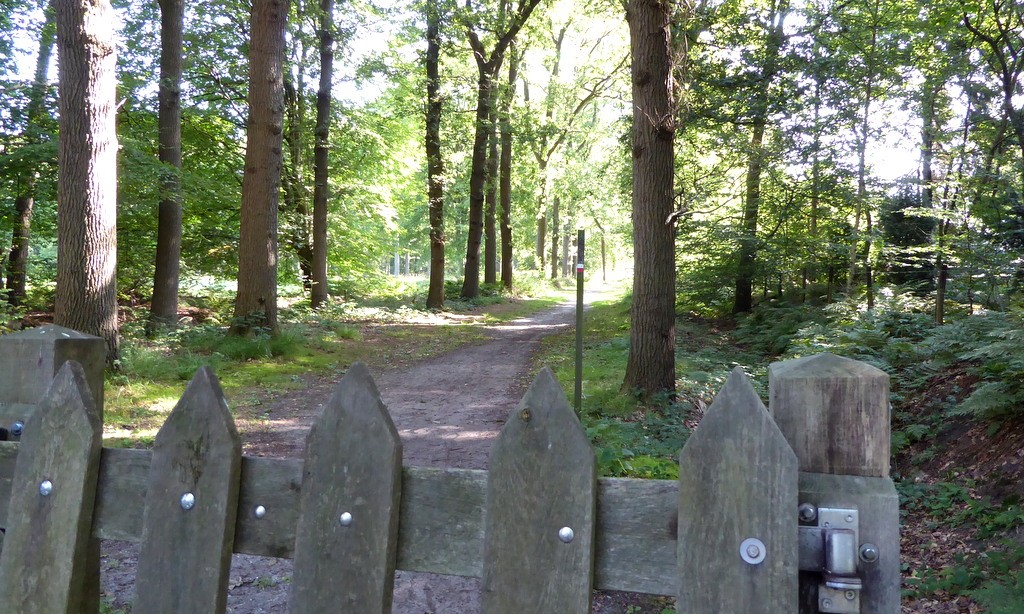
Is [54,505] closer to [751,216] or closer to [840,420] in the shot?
[840,420]

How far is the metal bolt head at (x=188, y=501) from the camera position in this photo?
4.85 ft

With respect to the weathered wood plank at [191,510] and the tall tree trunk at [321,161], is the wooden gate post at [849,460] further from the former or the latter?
the tall tree trunk at [321,161]

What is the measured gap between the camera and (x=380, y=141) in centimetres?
2238

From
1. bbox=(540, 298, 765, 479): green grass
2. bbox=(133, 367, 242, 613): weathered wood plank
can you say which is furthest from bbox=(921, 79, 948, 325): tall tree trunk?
bbox=(133, 367, 242, 613): weathered wood plank

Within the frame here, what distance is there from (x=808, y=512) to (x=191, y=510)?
1315mm

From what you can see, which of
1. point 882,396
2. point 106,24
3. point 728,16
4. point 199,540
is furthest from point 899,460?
point 106,24

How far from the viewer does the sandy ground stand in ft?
13.1

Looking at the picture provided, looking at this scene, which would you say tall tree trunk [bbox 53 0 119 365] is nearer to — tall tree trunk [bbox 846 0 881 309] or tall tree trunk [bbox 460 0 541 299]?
tall tree trunk [bbox 846 0 881 309]

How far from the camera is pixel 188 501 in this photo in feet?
4.86

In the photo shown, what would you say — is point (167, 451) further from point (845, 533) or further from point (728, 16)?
point (728, 16)

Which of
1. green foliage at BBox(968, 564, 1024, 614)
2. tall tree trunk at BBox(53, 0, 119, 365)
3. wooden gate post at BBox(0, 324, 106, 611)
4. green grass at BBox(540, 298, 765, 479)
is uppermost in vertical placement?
tall tree trunk at BBox(53, 0, 119, 365)

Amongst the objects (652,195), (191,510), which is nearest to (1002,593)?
(191,510)

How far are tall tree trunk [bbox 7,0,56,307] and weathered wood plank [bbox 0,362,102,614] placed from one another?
13.3m

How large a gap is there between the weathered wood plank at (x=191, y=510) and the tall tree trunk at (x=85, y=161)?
8.25 m
